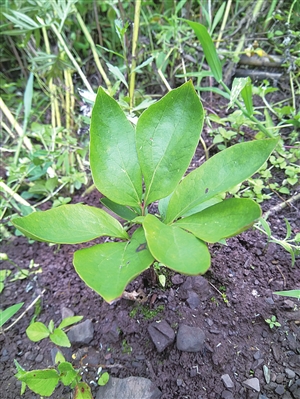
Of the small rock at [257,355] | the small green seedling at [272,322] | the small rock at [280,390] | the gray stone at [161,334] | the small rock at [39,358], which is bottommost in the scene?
the small rock at [280,390]

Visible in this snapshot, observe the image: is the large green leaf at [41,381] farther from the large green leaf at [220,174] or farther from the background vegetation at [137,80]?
the background vegetation at [137,80]

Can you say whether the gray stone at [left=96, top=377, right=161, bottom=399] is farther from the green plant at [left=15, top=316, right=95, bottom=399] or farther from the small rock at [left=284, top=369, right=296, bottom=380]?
the small rock at [left=284, top=369, right=296, bottom=380]

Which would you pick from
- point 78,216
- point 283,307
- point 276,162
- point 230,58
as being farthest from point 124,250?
point 230,58

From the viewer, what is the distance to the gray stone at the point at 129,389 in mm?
643

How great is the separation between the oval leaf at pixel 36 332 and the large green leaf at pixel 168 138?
0.42m

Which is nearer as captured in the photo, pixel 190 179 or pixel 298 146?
pixel 190 179

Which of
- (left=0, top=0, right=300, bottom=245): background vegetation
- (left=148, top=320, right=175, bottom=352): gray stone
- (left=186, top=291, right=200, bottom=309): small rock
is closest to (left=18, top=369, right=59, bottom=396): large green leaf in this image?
(left=148, top=320, right=175, bottom=352): gray stone

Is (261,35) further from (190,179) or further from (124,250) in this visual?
(124,250)

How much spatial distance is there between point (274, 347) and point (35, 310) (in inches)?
25.6

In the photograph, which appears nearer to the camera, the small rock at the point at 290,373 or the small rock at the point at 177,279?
the small rock at the point at 290,373

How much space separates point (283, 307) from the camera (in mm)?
739

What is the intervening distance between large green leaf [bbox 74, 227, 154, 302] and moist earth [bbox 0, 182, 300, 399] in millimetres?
258

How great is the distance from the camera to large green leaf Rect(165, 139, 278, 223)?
20.5 inches

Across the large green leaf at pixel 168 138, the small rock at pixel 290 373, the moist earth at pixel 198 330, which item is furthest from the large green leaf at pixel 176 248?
the small rock at pixel 290 373
